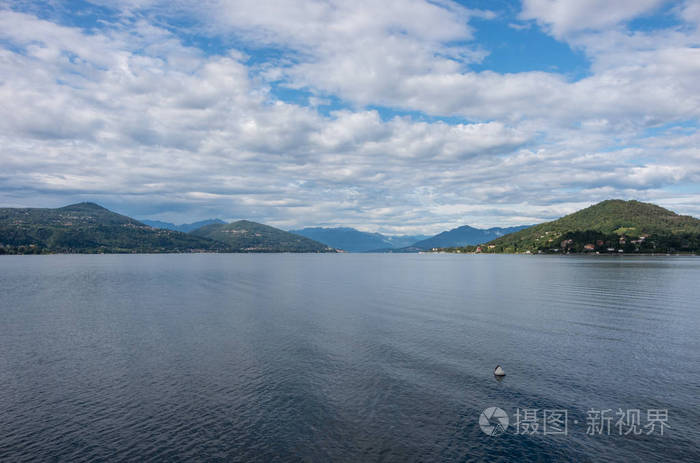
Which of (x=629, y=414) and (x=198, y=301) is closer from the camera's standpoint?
(x=629, y=414)

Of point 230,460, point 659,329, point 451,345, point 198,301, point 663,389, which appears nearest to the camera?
point 230,460

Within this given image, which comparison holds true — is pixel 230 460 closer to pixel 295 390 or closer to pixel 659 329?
pixel 295 390

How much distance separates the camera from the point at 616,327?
49500mm

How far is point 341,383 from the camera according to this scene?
102ft

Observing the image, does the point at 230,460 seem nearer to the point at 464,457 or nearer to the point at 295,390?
the point at 295,390

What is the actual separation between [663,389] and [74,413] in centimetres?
4261

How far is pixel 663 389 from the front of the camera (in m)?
28.8

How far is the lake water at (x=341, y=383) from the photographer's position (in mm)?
21594

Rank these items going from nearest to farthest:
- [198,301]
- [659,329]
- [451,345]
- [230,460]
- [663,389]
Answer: [230,460], [663,389], [451,345], [659,329], [198,301]

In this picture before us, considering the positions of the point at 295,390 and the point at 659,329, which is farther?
the point at 659,329

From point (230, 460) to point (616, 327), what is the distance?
166 feet

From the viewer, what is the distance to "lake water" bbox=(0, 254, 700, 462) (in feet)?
70.8

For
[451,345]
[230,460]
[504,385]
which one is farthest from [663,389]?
[230,460]

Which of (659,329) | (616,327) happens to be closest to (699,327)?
(659,329)
